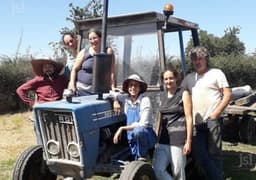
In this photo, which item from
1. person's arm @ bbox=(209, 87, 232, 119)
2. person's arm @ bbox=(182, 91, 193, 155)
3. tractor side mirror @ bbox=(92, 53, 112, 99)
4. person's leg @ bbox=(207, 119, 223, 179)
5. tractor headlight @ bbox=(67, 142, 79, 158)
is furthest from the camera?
person's leg @ bbox=(207, 119, 223, 179)

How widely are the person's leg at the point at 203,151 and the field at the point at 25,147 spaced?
1275 millimetres

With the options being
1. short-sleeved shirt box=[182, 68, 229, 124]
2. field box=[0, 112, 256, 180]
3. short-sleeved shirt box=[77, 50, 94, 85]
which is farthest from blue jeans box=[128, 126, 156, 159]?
field box=[0, 112, 256, 180]

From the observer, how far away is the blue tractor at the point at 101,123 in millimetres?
3984

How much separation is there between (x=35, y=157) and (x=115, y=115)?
972 millimetres

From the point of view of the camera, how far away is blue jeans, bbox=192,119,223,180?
4516mm

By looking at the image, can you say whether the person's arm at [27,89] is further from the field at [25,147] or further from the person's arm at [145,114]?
the person's arm at [145,114]

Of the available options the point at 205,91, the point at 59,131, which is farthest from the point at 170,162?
the point at 59,131

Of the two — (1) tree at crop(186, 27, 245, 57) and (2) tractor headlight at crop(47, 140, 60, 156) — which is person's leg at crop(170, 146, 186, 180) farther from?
(1) tree at crop(186, 27, 245, 57)

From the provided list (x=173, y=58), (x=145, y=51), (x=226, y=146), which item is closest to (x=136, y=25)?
(x=145, y=51)

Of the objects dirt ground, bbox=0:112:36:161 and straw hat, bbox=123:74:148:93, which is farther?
dirt ground, bbox=0:112:36:161

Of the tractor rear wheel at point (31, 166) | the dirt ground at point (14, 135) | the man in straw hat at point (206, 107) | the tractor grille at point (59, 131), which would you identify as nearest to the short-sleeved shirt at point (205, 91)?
the man in straw hat at point (206, 107)

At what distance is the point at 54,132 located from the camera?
4.16 metres

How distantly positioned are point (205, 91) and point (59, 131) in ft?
5.17

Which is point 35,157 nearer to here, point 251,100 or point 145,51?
point 145,51
